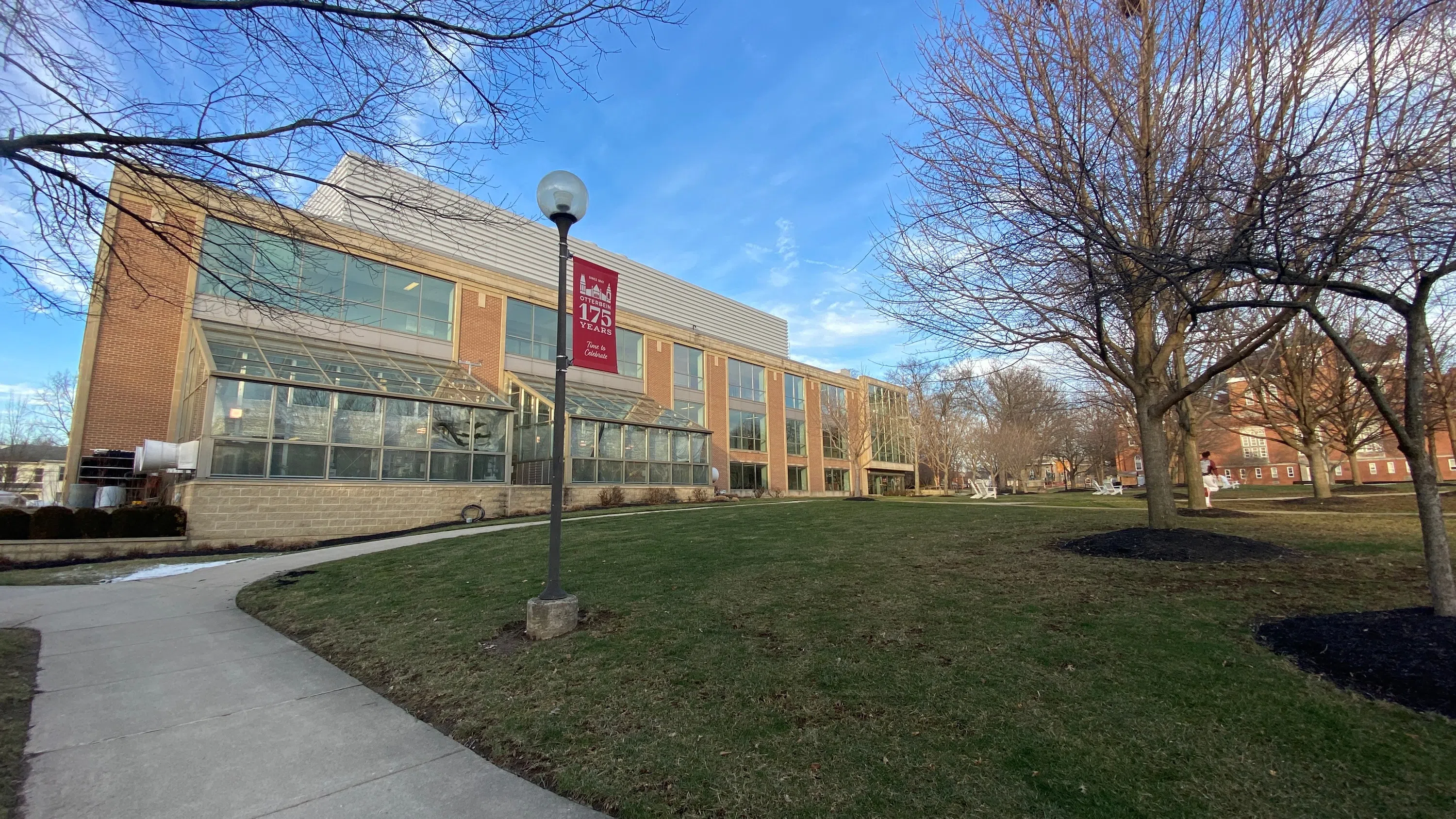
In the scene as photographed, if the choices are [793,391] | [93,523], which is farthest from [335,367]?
[793,391]

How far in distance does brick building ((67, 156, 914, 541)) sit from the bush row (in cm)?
50

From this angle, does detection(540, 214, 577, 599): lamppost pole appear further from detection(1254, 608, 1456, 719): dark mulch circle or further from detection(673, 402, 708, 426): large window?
detection(673, 402, 708, 426): large window

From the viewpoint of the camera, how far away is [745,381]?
3844cm

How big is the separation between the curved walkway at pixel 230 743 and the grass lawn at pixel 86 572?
5084 mm

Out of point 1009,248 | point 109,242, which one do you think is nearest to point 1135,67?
point 1009,248

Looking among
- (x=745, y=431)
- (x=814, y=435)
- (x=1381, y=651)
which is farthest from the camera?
(x=814, y=435)

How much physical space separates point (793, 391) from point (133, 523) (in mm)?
34272

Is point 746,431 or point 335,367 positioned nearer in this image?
point 335,367

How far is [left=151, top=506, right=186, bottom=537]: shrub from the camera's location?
13.7m

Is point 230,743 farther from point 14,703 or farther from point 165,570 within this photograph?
point 165,570

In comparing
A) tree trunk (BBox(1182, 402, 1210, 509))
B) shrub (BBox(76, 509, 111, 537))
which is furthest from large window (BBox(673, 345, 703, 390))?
tree trunk (BBox(1182, 402, 1210, 509))

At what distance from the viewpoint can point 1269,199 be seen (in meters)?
4.33

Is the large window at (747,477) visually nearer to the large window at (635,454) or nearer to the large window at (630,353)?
the large window at (635,454)

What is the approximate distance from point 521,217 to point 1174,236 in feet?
17.7
